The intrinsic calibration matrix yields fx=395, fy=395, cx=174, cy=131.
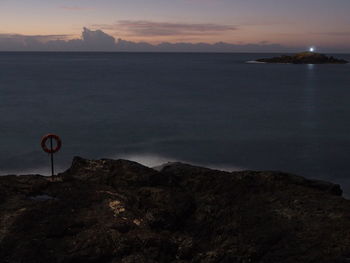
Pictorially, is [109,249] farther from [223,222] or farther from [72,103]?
[72,103]

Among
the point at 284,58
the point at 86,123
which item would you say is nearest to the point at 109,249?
the point at 86,123

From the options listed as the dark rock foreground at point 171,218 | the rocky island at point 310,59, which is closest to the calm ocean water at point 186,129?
the dark rock foreground at point 171,218

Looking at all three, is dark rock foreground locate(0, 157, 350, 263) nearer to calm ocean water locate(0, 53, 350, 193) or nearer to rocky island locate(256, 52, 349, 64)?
calm ocean water locate(0, 53, 350, 193)

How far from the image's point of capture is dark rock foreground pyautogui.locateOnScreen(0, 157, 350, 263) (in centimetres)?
791

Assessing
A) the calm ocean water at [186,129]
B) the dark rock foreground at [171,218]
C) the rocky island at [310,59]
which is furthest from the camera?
the rocky island at [310,59]

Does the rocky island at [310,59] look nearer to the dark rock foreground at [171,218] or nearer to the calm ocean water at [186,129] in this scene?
the calm ocean water at [186,129]

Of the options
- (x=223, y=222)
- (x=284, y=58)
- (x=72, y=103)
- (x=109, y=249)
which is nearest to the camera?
(x=109, y=249)

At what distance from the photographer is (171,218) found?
9430 millimetres

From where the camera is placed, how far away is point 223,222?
9.17 meters

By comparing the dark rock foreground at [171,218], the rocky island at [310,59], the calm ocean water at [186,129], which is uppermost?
the rocky island at [310,59]

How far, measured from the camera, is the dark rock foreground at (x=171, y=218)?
7906 millimetres

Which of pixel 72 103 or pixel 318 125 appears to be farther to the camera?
pixel 72 103

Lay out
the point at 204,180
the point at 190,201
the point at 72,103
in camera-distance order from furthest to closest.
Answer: the point at 72,103 < the point at 204,180 < the point at 190,201

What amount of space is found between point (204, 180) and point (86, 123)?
26749 millimetres
